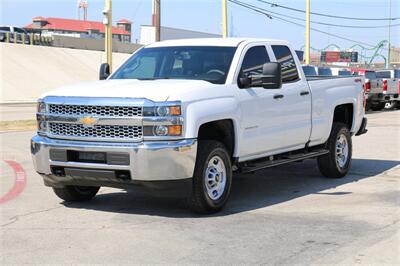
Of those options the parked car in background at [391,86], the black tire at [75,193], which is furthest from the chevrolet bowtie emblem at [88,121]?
the parked car in background at [391,86]

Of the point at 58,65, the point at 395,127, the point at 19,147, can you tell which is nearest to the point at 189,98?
the point at 19,147

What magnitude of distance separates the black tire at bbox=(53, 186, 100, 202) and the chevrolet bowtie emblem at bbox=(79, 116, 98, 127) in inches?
44.9

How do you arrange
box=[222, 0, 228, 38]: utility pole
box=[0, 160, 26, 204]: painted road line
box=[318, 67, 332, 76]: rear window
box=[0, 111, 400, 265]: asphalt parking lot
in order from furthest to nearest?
box=[222, 0, 228, 38]: utility pole
box=[318, 67, 332, 76]: rear window
box=[0, 160, 26, 204]: painted road line
box=[0, 111, 400, 265]: asphalt parking lot

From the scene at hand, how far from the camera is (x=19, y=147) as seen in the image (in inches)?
517

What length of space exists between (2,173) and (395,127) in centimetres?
1217

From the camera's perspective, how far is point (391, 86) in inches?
1068

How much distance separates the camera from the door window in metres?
8.52

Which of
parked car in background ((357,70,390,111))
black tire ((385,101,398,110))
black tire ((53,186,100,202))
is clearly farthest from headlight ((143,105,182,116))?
black tire ((385,101,398,110))

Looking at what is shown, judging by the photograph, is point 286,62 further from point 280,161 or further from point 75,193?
point 75,193

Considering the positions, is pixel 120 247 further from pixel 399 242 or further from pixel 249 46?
pixel 249 46

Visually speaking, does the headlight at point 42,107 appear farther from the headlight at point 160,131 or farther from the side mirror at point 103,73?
the side mirror at point 103,73

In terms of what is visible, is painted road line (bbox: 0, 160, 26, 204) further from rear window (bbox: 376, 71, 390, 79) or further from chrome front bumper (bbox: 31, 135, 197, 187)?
rear window (bbox: 376, 71, 390, 79)

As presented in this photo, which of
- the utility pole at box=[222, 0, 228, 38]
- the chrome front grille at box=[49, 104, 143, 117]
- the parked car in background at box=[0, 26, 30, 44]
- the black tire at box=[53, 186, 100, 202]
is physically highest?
the parked car in background at box=[0, 26, 30, 44]

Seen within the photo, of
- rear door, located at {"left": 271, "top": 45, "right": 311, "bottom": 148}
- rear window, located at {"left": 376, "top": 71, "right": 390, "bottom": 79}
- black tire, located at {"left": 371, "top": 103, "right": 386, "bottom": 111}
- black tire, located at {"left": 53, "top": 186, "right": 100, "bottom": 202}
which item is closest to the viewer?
black tire, located at {"left": 53, "top": 186, "right": 100, "bottom": 202}
